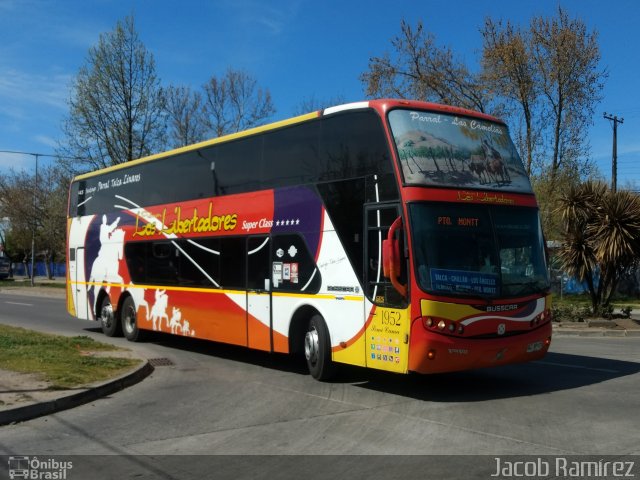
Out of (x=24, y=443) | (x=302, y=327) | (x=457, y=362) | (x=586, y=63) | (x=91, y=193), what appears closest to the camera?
(x=24, y=443)

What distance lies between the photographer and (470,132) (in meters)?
9.30

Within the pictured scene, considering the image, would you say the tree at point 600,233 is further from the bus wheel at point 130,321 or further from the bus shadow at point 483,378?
the bus wheel at point 130,321

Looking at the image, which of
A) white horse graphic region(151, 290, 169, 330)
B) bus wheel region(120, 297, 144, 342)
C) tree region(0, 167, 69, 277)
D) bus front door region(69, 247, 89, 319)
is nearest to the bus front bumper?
white horse graphic region(151, 290, 169, 330)

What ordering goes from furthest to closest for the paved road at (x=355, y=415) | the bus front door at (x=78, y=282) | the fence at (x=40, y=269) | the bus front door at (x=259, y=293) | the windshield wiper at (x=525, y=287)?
the fence at (x=40, y=269)
the bus front door at (x=78, y=282)
the bus front door at (x=259, y=293)
the windshield wiper at (x=525, y=287)
the paved road at (x=355, y=415)

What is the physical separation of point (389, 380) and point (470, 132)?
4.03 m

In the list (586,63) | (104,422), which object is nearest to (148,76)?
(586,63)

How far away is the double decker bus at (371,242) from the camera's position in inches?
322

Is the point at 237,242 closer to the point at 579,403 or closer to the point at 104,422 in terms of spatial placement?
the point at 104,422

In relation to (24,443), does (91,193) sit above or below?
above

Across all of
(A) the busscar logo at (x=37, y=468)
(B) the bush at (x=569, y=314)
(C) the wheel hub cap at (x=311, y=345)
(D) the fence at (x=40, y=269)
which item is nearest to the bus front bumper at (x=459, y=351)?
(C) the wheel hub cap at (x=311, y=345)

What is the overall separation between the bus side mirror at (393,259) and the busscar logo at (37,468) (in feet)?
13.7

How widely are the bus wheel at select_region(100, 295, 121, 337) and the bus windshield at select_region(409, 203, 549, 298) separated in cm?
997

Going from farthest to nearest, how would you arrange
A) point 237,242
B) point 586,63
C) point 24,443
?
point 586,63 → point 237,242 → point 24,443

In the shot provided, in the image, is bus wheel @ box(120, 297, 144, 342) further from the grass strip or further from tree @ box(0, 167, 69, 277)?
tree @ box(0, 167, 69, 277)
